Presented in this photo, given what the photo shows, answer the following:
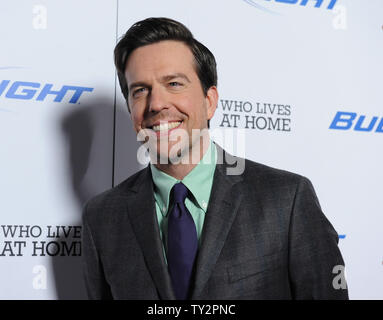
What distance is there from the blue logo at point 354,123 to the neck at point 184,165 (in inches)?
29.3

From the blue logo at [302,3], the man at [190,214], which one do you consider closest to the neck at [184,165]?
the man at [190,214]

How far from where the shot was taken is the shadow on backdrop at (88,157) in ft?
5.56

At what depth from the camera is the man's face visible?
4.66ft

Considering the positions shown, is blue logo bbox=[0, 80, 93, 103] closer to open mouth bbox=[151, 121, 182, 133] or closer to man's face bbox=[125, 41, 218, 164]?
man's face bbox=[125, 41, 218, 164]

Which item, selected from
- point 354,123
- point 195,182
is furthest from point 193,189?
→ point 354,123

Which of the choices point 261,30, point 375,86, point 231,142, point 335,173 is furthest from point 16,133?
point 375,86

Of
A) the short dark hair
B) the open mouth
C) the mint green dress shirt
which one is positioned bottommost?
the mint green dress shirt

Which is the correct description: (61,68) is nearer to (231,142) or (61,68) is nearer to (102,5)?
(102,5)

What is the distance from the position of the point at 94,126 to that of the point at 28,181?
28 cm

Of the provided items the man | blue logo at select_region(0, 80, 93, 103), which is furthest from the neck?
blue logo at select_region(0, 80, 93, 103)

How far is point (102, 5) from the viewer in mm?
1747

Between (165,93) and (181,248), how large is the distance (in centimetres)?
42

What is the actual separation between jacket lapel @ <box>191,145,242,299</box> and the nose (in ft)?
0.76
